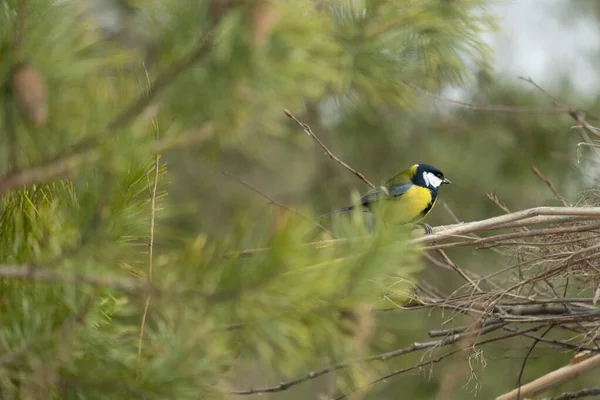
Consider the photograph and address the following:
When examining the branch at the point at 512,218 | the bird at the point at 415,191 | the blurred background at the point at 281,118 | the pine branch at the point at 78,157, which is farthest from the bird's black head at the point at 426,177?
the pine branch at the point at 78,157

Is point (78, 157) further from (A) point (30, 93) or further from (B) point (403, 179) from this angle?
(B) point (403, 179)

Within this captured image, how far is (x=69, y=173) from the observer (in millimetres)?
1046

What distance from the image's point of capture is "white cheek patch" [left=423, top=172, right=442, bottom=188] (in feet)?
11.2

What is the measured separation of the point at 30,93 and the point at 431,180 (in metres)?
2.58

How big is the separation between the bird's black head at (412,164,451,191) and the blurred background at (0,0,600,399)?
384 millimetres

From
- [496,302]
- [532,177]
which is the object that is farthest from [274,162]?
[496,302]

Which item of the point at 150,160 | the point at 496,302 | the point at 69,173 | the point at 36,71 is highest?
the point at 36,71

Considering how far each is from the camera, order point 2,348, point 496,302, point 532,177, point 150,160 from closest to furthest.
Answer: point 2,348
point 150,160
point 496,302
point 532,177

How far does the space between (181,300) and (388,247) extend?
0.26 meters

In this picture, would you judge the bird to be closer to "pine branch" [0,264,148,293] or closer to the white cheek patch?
the white cheek patch

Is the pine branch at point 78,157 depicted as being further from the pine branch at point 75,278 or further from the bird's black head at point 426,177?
the bird's black head at point 426,177

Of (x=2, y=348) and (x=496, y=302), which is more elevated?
(x=2, y=348)

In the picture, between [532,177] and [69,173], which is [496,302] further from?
[532,177]

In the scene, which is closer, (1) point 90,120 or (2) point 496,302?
(1) point 90,120
